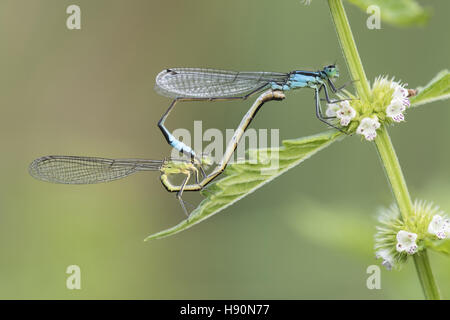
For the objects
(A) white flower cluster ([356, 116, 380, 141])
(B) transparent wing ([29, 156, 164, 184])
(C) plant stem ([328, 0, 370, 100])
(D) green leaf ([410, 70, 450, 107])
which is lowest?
(A) white flower cluster ([356, 116, 380, 141])

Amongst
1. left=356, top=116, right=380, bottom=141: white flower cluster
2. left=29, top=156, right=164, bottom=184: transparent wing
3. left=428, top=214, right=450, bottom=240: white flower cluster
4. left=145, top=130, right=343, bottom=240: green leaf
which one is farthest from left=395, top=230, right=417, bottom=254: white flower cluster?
left=29, top=156, right=164, bottom=184: transparent wing

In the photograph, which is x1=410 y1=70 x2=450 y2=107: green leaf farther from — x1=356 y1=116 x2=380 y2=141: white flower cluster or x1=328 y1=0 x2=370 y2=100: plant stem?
x1=328 y1=0 x2=370 y2=100: plant stem

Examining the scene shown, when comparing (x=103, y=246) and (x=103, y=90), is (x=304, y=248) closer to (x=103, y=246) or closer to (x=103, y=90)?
(x=103, y=246)

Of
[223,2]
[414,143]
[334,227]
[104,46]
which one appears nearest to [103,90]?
[104,46]

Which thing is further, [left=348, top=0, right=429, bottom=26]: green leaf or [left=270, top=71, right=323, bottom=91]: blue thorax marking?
[left=270, top=71, right=323, bottom=91]: blue thorax marking

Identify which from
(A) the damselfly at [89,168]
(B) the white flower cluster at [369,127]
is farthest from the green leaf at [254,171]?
(A) the damselfly at [89,168]

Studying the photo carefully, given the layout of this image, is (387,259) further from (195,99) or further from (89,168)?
(89,168)

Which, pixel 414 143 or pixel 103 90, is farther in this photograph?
pixel 103 90
